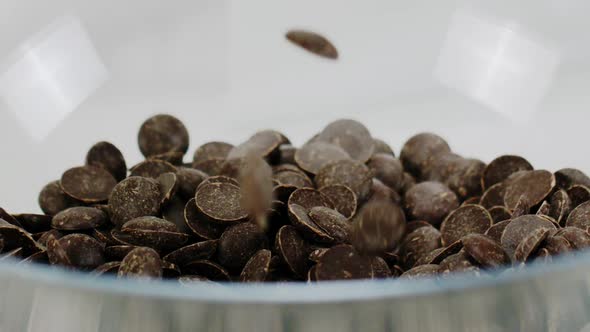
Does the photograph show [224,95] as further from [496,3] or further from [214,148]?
[496,3]

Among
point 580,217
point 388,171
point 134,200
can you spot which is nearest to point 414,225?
point 388,171

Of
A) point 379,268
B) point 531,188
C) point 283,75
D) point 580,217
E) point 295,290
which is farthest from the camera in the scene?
point 283,75

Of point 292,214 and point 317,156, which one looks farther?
point 317,156

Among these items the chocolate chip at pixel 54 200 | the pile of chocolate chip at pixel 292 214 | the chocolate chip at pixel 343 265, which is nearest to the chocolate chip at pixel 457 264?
the pile of chocolate chip at pixel 292 214

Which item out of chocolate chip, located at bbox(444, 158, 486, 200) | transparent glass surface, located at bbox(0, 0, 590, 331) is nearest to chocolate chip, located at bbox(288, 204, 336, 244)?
chocolate chip, located at bbox(444, 158, 486, 200)

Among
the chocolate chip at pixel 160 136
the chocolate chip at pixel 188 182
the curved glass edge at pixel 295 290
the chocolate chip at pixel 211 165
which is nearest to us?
the curved glass edge at pixel 295 290

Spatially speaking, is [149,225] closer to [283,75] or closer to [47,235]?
[47,235]

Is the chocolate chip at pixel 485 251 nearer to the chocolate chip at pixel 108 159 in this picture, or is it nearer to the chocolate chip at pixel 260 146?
the chocolate chip at pixel 260 146
